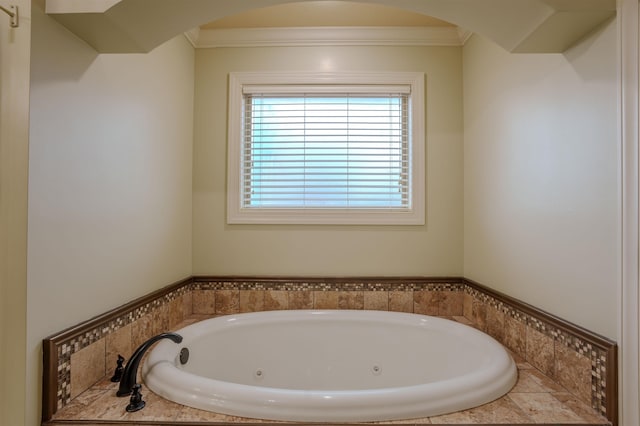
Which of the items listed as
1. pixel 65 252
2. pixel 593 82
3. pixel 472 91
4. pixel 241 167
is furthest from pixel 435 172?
pixel 65 252

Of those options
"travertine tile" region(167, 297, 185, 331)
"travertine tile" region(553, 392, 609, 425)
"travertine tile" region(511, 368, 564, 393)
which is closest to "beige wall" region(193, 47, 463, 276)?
"travertine tile" region(167, 297, 185, 331)

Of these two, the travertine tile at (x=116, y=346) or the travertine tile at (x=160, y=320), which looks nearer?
the travertine tile at (x=116, y=346)

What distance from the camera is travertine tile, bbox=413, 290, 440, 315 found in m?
2.23

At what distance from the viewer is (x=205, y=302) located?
2.26m

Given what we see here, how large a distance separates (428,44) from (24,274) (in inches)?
94.0

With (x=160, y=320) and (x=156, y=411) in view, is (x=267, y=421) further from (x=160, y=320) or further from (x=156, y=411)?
(x=160, y=320)

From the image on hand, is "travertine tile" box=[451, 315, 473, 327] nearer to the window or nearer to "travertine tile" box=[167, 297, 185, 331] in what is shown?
the window

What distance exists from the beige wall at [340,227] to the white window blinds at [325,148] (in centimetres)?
15

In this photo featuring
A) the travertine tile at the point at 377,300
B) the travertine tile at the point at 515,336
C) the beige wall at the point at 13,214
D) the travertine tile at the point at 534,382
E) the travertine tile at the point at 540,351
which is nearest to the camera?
the beige wall at the point at 13,214

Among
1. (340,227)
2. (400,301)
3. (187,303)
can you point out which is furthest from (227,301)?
(400,301)

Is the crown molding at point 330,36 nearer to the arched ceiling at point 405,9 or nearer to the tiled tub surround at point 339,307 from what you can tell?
the arched ceiling at point 405,9

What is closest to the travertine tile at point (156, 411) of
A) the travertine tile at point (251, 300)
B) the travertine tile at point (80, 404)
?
the travertine tile at point (80, 404)

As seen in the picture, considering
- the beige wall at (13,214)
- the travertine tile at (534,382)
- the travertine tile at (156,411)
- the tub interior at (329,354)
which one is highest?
the beige wall at (13,214)

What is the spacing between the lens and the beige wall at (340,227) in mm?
2260
